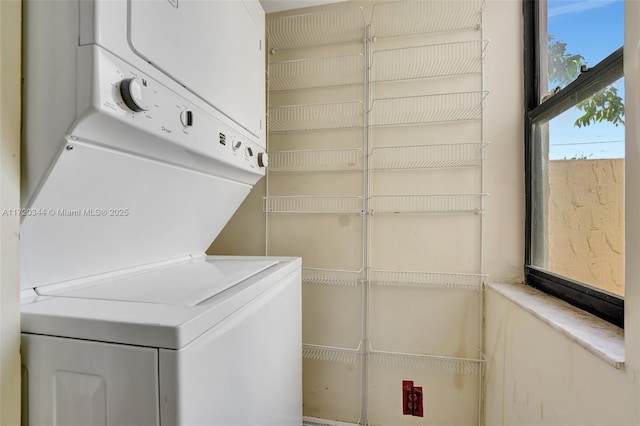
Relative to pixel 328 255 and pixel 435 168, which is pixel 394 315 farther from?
pixel 435 168

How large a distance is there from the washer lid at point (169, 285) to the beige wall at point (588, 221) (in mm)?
1218

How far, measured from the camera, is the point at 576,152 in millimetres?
1241

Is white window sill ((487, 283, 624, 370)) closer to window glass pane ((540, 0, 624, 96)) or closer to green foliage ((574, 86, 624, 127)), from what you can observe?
green foliage ((574, 86, 624, 127))

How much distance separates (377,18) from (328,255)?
1365 millimetres

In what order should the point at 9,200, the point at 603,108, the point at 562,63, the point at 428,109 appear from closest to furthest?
the point at 9,200, the point at 603,108, the point at 562,63, the point at 428,109

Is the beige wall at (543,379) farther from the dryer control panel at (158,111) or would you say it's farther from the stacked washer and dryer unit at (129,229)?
the dryer control panel at (158,111)

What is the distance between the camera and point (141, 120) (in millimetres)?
723

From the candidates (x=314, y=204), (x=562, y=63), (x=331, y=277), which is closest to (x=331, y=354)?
(x=331, y=277)

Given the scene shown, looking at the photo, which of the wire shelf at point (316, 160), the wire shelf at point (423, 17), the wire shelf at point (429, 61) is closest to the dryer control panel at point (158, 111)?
the wire shelf at point (316, 160)

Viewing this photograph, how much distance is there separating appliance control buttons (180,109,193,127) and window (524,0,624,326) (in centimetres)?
132

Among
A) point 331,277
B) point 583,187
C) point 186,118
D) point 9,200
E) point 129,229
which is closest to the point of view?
point 9,200

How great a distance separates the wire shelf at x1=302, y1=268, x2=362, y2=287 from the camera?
1.78 metres

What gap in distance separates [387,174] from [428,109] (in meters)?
0.41

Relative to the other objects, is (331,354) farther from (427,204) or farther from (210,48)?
(210,48)
